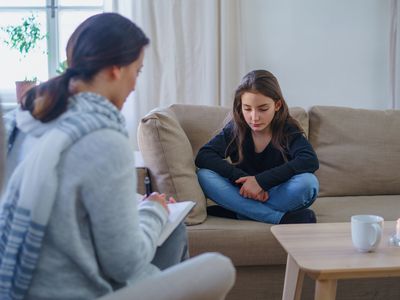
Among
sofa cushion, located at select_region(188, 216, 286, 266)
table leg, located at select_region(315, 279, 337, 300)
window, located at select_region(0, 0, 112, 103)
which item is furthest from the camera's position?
window, located at select_region(0, 0, 112, 103)

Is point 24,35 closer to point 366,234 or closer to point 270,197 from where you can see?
point 270,197

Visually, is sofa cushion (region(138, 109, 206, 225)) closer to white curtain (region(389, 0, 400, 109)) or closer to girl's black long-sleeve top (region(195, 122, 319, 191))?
girl's black long-sleeve top (region(195, 122, 319, 191))

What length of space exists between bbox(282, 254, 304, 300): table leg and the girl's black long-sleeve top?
0.38 m

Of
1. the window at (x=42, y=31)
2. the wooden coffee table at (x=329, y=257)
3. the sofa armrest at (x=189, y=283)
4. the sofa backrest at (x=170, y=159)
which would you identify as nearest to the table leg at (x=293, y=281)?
the wooden coffee table at (x=329, y=257)

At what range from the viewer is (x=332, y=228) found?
1757 mm

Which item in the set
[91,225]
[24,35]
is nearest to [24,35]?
[24,35]

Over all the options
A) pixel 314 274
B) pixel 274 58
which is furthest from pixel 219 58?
pixel 314 274

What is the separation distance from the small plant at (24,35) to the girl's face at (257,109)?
4.62ft

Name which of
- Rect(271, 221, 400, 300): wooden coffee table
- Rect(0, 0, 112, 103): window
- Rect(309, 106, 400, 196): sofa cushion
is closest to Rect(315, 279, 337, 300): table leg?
Rect(271, 221, 400, 300): wooden coffee table

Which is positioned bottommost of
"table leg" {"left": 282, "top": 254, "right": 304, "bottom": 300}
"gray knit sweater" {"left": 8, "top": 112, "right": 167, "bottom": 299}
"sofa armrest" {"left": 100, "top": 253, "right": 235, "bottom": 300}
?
"table leg" {"left": 282, "top": 254, "right": 304, "bottom": 300}

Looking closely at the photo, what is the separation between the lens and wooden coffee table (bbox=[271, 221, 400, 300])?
1.39m

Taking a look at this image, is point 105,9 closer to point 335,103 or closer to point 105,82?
point 335,103

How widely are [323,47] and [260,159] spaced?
1228 mm

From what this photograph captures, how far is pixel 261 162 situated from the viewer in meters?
2.26
